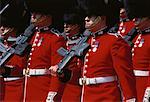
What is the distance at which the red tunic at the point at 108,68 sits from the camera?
4.53 meters

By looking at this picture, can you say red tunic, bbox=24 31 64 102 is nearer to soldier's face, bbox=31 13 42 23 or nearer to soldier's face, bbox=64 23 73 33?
soldier's face, bbox=31 13 42 23

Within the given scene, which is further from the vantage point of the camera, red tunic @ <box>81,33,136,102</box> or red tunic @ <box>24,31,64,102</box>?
red tunic @ <box>24,31,64,102</box>

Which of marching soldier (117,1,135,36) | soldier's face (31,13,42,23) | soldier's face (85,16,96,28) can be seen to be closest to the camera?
soldier's face (85,16,96,28)

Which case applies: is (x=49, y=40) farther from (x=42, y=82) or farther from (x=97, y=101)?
(x=97, y=101)

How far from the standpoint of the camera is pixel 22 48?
5867mm

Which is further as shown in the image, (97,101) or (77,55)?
(77,55)

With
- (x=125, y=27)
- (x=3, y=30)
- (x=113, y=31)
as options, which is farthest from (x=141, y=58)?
(x=3, y=30)

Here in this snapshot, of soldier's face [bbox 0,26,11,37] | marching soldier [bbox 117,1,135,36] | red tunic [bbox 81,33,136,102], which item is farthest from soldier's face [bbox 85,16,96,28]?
soldier's face [bbox 0,26,11,37]

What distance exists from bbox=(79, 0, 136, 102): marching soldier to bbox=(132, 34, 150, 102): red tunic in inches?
21.1

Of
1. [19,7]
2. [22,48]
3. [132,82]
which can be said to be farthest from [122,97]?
[19,7]

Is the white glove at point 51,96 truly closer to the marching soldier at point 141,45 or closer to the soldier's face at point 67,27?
the marching soldier at point 141,45

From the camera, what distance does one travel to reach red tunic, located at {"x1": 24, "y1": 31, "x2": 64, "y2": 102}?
18.2 feet

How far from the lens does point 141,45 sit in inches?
215

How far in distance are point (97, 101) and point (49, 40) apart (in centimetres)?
116
